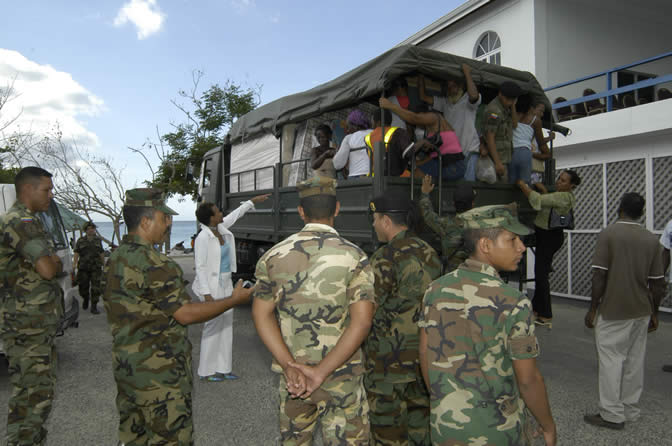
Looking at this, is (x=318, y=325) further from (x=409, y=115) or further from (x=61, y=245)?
(x=61, y=245)

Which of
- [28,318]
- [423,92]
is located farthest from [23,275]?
[423,92]

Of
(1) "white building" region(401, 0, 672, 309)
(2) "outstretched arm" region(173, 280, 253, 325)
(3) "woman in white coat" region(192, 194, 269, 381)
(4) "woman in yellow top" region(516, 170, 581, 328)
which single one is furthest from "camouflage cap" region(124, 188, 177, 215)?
(1) "white building" region(401, 0, 672, 309)

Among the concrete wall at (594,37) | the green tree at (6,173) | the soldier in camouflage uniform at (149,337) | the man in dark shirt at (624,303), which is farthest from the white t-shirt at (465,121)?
the green tree at (6,173)

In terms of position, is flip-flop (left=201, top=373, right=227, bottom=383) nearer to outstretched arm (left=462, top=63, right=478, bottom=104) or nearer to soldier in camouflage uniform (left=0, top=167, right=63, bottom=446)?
soldier in camouflage uniform (left=0, top=167, right=63, bottom=446)

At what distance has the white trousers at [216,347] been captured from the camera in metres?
4.49

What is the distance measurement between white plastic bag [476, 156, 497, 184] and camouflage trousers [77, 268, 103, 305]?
21.7 feet

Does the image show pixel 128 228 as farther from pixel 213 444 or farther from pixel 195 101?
pixel 195 101

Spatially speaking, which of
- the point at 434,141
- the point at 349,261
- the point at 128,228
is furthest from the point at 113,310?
the point at 434,141

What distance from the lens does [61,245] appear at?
5406mm

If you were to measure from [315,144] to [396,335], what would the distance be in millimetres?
3929

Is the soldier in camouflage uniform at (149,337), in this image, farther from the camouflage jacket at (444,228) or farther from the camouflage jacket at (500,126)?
the camouflage jacket at (500,126)

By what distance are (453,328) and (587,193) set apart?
8116mm

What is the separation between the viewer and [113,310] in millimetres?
2266

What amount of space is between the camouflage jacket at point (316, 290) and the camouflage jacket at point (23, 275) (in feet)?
5.76
